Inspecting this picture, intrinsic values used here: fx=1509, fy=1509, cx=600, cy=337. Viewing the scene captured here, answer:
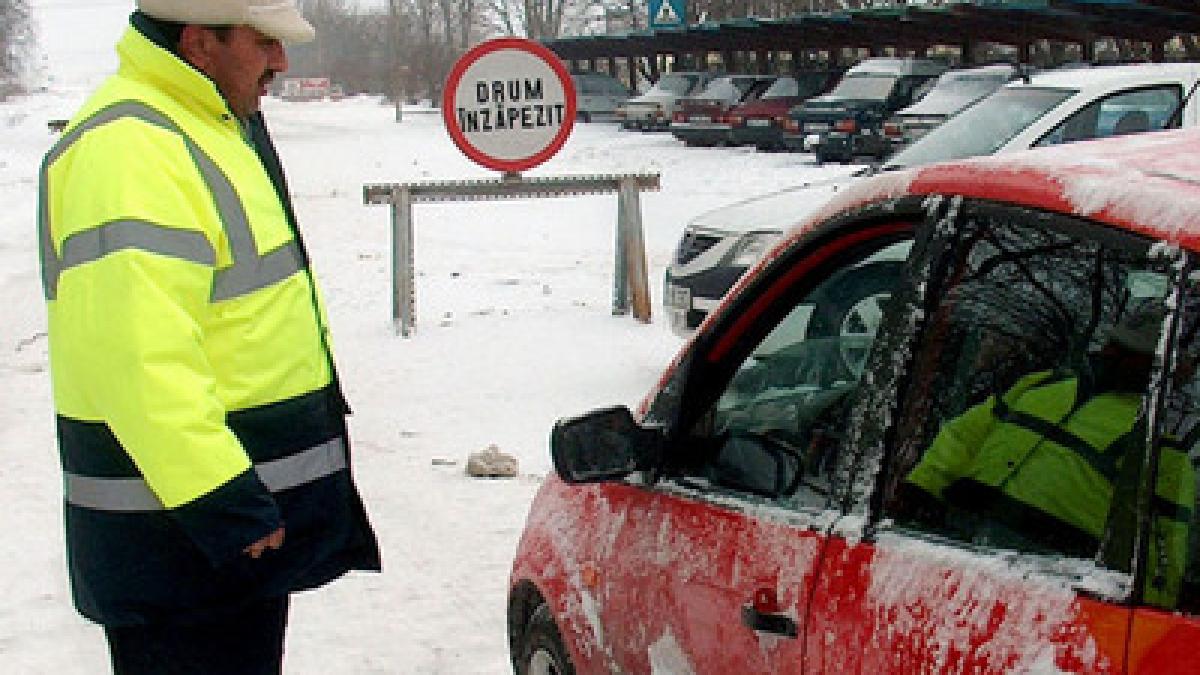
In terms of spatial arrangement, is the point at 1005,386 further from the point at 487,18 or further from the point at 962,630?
the point at 487,18

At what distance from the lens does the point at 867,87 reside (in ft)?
90.3

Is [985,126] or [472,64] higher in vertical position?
[472,64]

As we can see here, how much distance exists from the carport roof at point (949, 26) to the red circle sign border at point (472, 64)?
52.4ft

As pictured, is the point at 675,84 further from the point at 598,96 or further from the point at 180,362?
the point at 180,362

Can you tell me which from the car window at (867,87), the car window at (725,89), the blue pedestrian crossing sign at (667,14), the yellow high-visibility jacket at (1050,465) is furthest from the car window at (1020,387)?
the blue pedestrian crossing sign at (667,14)

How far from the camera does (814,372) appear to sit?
10.1ft

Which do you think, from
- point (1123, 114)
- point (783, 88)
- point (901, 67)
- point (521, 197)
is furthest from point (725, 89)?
point (1123, 114)

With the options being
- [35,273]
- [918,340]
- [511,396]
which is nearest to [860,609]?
[918,340]

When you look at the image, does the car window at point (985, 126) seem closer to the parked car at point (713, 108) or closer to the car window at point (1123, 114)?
the car window at point (1123, 114)

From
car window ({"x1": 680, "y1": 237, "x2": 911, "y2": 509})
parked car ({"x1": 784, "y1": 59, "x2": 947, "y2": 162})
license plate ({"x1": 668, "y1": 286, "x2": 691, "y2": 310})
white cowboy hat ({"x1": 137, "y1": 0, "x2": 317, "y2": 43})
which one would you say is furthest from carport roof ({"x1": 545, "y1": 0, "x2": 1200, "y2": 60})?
white cowboy hat ({"x1": 137, "y1": 0, "x2": 317, "y2": 43})

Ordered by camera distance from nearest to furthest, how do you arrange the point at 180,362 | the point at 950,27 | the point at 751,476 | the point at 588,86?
the point at 180,362 → the point at 751,476 → the point at 950,27 → the point at 588,86

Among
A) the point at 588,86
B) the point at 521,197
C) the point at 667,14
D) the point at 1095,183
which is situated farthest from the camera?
the point at 588,86

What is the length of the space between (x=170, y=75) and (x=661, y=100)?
35.9m

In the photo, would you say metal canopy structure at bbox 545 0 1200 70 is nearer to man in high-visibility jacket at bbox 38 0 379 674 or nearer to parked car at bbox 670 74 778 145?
→ parked car at bbox 670 74 778 145
